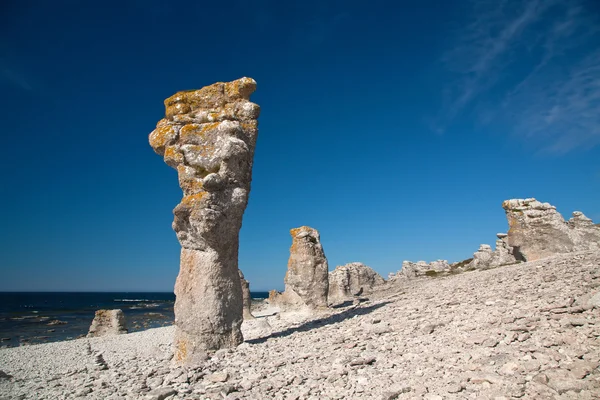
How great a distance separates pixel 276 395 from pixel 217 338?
4438mm

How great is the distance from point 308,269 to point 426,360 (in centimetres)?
1327

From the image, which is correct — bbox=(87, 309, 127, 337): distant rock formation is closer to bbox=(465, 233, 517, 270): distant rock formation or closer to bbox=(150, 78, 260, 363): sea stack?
bbox=(150, 78, 260, 363): sea stack

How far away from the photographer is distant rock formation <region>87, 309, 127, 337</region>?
2539cm

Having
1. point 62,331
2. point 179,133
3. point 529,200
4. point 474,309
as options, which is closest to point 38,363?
point 179,133

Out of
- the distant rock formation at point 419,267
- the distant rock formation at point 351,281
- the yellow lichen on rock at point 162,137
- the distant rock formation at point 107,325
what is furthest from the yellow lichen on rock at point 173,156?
the distant rock formation at point 419,267

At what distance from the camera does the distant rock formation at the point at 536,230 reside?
2169cm

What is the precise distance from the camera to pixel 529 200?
23656 millimetres

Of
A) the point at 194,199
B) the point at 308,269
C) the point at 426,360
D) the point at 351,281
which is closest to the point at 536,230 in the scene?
the point at 308,269

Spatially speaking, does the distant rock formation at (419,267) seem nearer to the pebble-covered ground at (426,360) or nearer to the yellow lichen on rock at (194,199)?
the pebble-covered ground at (426,360)

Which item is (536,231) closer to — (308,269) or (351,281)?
(308,269)

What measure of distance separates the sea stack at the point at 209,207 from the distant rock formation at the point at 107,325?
18.8 m

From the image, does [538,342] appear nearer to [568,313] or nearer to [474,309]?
[568,313]

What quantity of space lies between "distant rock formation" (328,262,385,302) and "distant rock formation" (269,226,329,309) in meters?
11.8

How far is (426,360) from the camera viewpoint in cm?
643
